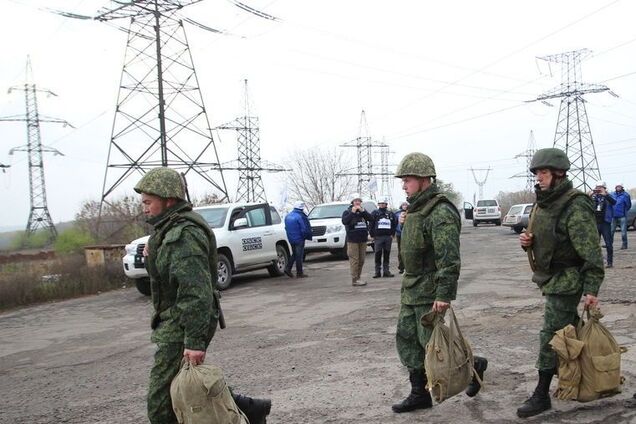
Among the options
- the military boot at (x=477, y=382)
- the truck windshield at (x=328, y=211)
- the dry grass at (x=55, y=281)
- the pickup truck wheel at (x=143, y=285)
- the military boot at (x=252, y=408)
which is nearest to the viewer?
the military boot at (x=252, y=408)

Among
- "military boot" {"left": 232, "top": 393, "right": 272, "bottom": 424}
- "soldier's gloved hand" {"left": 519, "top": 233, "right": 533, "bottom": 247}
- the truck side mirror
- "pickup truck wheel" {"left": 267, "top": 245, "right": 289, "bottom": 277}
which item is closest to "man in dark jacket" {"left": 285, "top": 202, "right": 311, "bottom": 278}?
"pickup truck wheel" {"left": 267, "top": 245, "right": 289, "bottom": 277}

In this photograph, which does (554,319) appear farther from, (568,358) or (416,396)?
(416,396)

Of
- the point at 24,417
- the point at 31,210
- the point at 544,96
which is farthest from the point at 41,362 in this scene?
the point at 544,96

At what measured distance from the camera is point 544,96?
40.6 meters

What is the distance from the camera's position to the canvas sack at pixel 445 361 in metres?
3.99

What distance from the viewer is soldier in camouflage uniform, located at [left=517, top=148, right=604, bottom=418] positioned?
13.2ft

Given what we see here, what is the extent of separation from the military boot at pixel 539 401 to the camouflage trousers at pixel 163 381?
2388 mm

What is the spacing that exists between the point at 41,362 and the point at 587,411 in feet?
19.6

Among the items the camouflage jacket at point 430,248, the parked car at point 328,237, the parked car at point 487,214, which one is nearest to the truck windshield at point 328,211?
the parked car at point 328,237

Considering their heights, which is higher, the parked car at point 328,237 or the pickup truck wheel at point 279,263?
the parked car at point 328,237

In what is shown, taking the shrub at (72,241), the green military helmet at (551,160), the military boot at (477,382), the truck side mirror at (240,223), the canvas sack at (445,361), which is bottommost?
the military boot at (477,382)

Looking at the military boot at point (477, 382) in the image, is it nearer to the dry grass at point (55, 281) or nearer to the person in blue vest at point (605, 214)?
the person in blue vest at point (605, 214)

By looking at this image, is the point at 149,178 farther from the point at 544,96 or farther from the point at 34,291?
the point at 544,96

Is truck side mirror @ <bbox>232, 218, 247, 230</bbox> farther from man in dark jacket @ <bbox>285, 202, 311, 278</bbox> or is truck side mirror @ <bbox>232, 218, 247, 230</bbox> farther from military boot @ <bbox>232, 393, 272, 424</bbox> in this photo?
military boot @ <bbox>232, 393, 272, 424</bbox>
